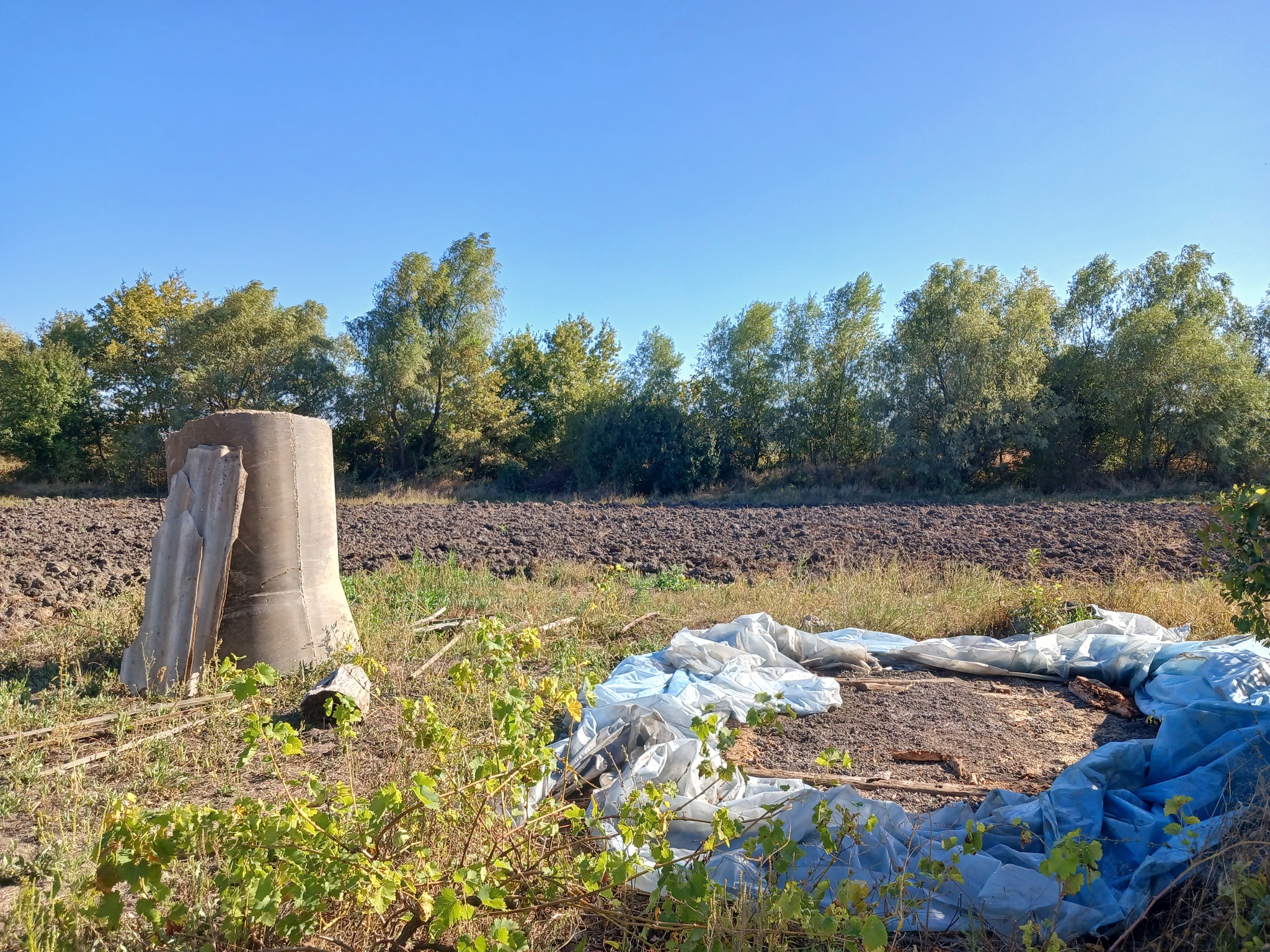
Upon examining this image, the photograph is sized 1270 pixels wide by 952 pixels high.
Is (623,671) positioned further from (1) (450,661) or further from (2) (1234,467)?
(2) (1234,467)

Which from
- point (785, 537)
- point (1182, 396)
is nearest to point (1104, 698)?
point (785, 537)

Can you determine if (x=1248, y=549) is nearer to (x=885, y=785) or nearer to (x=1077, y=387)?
(x=885, y=785)

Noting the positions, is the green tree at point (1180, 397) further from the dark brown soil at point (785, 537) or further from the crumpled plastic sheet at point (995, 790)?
the crumpled plastic sheet at point (995, 790)

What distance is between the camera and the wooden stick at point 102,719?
13.1 ft

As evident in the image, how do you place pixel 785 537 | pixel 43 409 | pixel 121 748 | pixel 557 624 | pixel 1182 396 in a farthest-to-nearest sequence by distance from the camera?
pixel 43 409, pixel 1182 396, pixel 785 537, pixel 557 624, pixel 121 748

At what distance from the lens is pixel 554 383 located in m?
37.6

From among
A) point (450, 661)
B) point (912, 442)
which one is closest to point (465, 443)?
point (912, 442)

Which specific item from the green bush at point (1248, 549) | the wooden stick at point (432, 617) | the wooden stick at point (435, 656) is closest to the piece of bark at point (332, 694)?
the wooden stick at point (435, 656)

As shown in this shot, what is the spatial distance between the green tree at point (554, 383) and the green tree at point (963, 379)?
11856 mm

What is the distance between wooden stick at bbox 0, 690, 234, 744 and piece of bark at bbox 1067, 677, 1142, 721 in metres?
5.10

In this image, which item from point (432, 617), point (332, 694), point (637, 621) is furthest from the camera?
point (637, 621)

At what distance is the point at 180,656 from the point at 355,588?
292cm

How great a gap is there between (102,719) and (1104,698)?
6033 millimetres

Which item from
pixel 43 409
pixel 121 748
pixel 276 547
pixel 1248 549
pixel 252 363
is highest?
pixel 252 363
